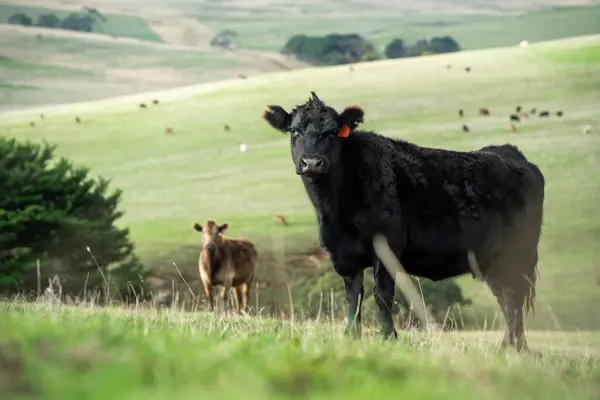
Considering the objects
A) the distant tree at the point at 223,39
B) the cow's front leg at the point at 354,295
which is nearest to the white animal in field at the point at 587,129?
the distant tree at the point at 223,39

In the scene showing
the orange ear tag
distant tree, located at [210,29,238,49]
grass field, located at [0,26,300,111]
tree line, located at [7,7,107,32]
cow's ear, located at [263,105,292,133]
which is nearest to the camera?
the orange ear tag

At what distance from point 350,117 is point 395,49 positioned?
51.7 m

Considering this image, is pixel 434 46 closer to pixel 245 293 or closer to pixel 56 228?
pixel 56 228

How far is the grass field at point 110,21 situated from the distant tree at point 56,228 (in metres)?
18.3

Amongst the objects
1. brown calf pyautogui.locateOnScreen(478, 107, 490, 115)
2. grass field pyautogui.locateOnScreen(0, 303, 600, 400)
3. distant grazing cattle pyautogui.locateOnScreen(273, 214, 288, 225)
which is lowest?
distant grazing cattle pyautogui.locateOnScreen(273, 214, 288, 225)

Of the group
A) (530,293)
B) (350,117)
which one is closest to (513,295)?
(530,293)

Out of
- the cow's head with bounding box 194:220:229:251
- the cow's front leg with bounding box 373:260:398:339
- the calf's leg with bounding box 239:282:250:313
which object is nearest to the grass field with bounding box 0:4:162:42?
the calf's leg with bounding box 239:282:250:313

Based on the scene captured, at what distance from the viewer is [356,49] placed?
59688 mm

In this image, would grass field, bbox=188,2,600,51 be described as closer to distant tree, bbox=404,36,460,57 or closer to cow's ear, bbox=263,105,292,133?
distant tree, bbox=404,36,460,57

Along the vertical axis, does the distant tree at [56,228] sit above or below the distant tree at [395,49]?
below

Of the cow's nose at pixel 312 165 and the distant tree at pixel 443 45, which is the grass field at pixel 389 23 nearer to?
the distant tree at pixel 443 45

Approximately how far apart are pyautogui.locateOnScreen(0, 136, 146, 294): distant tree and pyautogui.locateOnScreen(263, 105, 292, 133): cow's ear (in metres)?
16.3

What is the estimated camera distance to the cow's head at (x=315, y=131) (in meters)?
8.58

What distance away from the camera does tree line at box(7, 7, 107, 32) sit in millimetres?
46266
